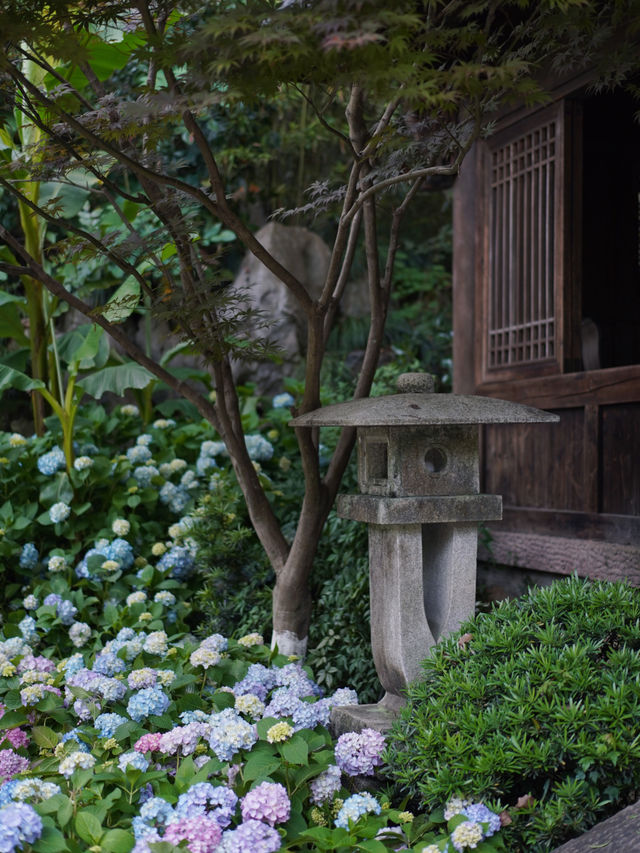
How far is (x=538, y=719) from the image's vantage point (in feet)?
7.87

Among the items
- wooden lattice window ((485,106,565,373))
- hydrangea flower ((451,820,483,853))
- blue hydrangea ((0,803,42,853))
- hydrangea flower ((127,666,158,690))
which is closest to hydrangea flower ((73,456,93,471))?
hydrangea flower ((127,666,158,690))

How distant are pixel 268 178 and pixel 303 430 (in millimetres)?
6937

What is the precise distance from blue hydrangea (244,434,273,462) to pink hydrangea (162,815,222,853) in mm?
3032

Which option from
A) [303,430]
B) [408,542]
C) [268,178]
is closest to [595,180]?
[303,430]

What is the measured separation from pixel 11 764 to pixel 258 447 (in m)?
2.63

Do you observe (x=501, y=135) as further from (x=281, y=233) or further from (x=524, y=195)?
(x=281, y=233)

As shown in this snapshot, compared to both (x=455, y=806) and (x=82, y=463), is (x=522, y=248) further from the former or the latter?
(x=455, y=806)

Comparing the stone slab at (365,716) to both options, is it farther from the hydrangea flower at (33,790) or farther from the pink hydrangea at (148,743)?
the hydrangea flower at (33,790)

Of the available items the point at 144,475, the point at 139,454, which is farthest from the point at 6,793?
the point at 139,454

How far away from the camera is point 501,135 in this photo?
16.8 ft

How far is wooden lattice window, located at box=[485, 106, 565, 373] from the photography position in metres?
4.71

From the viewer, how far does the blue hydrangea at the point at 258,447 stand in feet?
17.0

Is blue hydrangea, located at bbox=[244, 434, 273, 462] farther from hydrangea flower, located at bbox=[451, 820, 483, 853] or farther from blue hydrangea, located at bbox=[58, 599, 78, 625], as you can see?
hydrangea flower, located at bbox=[451, 820, 483, 853]

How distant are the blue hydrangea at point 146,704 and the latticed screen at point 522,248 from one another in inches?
111
